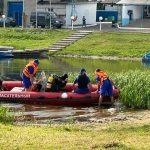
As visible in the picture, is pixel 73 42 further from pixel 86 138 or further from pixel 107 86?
pixel 86 138

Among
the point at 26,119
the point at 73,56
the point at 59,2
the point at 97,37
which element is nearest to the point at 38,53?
the point at 73,56

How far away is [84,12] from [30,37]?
63.6ft

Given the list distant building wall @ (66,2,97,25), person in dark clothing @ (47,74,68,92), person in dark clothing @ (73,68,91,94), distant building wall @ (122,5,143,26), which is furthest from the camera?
distant building wall @ (122,5,143,26)

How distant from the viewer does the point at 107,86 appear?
79.6 feet

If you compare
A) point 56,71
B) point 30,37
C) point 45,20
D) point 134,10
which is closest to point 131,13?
point 134,10

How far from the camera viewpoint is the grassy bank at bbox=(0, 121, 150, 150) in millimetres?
12477

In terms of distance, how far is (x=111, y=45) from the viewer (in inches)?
2207

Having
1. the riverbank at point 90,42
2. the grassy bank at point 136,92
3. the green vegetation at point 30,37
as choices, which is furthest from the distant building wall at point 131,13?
the grassy bank at point 136,92

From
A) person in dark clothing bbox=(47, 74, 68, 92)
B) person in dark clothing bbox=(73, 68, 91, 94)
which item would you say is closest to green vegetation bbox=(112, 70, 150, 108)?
person in dark clothing bbox=(73, 68, 91, 94)

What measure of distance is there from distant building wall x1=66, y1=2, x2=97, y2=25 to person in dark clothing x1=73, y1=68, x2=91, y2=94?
163ft

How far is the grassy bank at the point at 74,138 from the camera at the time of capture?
1248 cm

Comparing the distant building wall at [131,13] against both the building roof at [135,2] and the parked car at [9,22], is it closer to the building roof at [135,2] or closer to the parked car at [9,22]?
the building roof at [135,2]

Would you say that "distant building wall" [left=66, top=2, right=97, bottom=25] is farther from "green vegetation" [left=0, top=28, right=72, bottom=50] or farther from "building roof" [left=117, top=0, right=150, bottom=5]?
"green vegetation" [left=0, top=28, right=72, bottom=50]

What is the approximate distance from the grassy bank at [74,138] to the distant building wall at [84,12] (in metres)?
59.0
